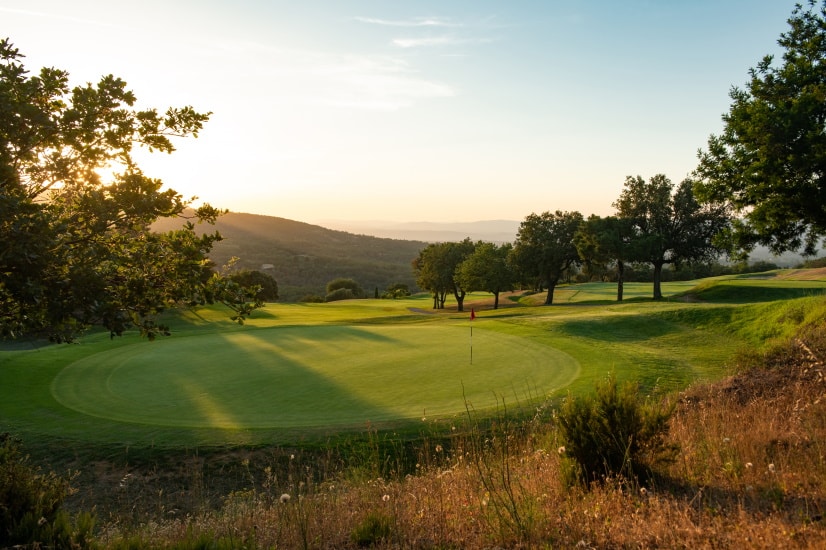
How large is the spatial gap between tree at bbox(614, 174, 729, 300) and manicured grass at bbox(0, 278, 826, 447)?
12.0 m

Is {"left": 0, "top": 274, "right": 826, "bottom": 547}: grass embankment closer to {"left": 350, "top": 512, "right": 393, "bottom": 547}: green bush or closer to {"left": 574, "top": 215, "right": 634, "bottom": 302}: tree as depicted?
{"left": 350, "top": 512, "right": 393, "bottom": 547}: green bush

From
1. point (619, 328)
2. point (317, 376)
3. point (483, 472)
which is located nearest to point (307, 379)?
point (317, 376)

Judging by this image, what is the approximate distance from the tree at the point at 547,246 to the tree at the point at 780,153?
25.3 meters

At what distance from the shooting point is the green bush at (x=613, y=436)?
5.79 meters

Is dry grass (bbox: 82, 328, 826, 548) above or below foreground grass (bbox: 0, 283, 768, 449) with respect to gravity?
above

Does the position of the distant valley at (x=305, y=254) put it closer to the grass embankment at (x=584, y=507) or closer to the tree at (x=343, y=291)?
the tree at (x=343, y=291)

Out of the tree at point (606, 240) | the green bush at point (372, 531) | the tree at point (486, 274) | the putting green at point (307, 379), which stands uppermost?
the tree at point (606, 240)

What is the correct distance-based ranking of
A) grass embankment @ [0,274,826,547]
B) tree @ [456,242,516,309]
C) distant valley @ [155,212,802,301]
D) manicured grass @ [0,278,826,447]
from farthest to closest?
1. distant valley @ [155,212,802,301]
2. tree @ [456,242,516,309]
3. manicured grass @ [0,278,826,447]
4. grass embankment @ [0,274,826,547]

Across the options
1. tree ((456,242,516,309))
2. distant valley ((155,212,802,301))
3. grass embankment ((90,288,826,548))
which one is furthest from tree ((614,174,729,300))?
distant valley ((155,212,802,301))

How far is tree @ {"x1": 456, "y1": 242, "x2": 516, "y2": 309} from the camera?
142ft

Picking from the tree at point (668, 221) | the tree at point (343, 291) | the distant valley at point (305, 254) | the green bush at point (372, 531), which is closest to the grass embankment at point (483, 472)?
the green bush at point (372, 531)

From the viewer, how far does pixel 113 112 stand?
5.54 m

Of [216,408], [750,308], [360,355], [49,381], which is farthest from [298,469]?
[750,308]

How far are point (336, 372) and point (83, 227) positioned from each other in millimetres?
10011
